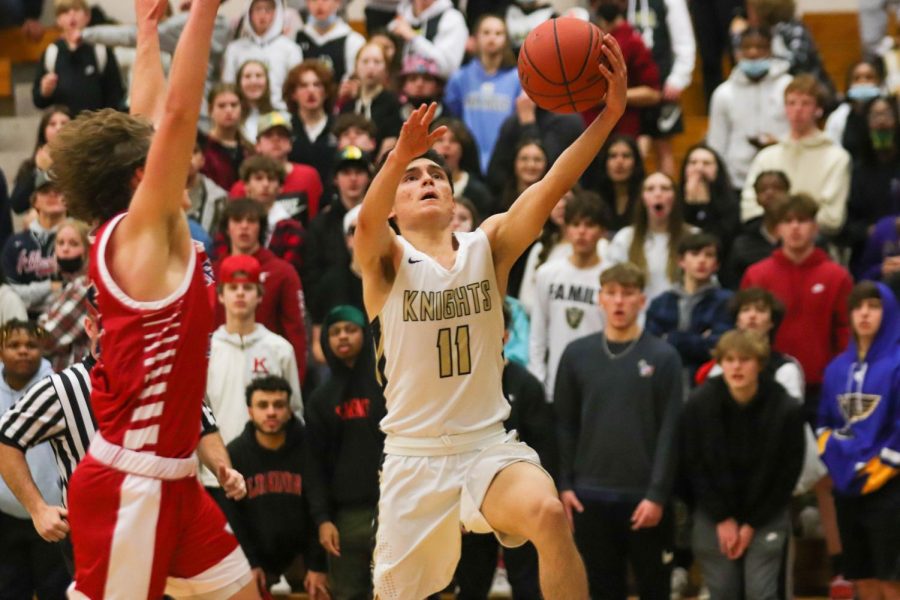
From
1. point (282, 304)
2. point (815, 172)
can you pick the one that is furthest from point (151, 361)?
point (815, 172)

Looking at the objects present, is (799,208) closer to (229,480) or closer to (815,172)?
(815,172)

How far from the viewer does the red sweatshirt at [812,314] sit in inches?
387

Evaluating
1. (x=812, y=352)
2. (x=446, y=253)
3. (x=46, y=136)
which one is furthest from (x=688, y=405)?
(x=46, y=136)

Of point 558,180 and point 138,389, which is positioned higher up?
point 558,180

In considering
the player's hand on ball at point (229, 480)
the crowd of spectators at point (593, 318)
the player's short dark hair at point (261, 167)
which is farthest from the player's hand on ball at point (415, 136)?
the player's short dark hair at point (261, 167)

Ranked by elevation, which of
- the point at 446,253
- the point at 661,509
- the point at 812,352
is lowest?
the point at 661,509

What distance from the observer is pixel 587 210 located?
9.86m

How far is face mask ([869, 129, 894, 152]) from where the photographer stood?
36.9 feet

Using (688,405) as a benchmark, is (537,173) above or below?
above

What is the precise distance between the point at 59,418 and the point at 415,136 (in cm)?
180

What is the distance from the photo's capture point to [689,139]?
13.8 meters

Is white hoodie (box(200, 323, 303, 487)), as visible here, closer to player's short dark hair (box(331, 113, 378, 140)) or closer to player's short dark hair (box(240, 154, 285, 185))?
player's short dark hair (box(240, 154, 285, 185))

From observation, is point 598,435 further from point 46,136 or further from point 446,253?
point 46,136

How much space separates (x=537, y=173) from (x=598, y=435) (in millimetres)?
2598
